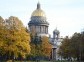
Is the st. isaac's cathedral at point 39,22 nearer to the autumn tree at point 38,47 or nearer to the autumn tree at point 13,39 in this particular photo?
the autumn tree at point 38,47

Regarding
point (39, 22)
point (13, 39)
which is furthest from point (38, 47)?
point (39, 22)

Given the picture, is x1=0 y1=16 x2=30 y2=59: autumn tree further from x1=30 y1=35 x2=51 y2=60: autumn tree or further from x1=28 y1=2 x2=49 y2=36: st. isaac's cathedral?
x1=28 y1=2 x2=49 y2=36: st. isaac's cathedral

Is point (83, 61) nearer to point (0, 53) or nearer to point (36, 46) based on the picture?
point (0, 53)

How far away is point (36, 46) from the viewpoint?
129m

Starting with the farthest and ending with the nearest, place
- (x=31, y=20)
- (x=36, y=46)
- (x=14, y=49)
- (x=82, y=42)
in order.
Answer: (x=31, y=20) → (x=36, y=46) → (x=82, y=42) → (x=14, y=49)

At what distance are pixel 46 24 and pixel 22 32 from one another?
10391cm

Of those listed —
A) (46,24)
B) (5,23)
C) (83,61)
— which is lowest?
(83,61)

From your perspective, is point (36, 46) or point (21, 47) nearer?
point (21, 47)

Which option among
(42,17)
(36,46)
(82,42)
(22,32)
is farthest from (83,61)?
(42,17)

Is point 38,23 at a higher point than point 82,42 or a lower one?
higher

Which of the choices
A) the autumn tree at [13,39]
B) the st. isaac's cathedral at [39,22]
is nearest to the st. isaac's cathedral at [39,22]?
the st. isaac's cathedral at [39,22]

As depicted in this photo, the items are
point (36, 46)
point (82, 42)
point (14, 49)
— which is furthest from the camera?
point (36, 46)

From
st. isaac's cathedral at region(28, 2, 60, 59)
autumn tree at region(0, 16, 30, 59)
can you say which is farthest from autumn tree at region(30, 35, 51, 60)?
st. isaac's cathedral at region(28, 2, 60, 59)

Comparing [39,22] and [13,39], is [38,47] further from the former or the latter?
[39,22]
